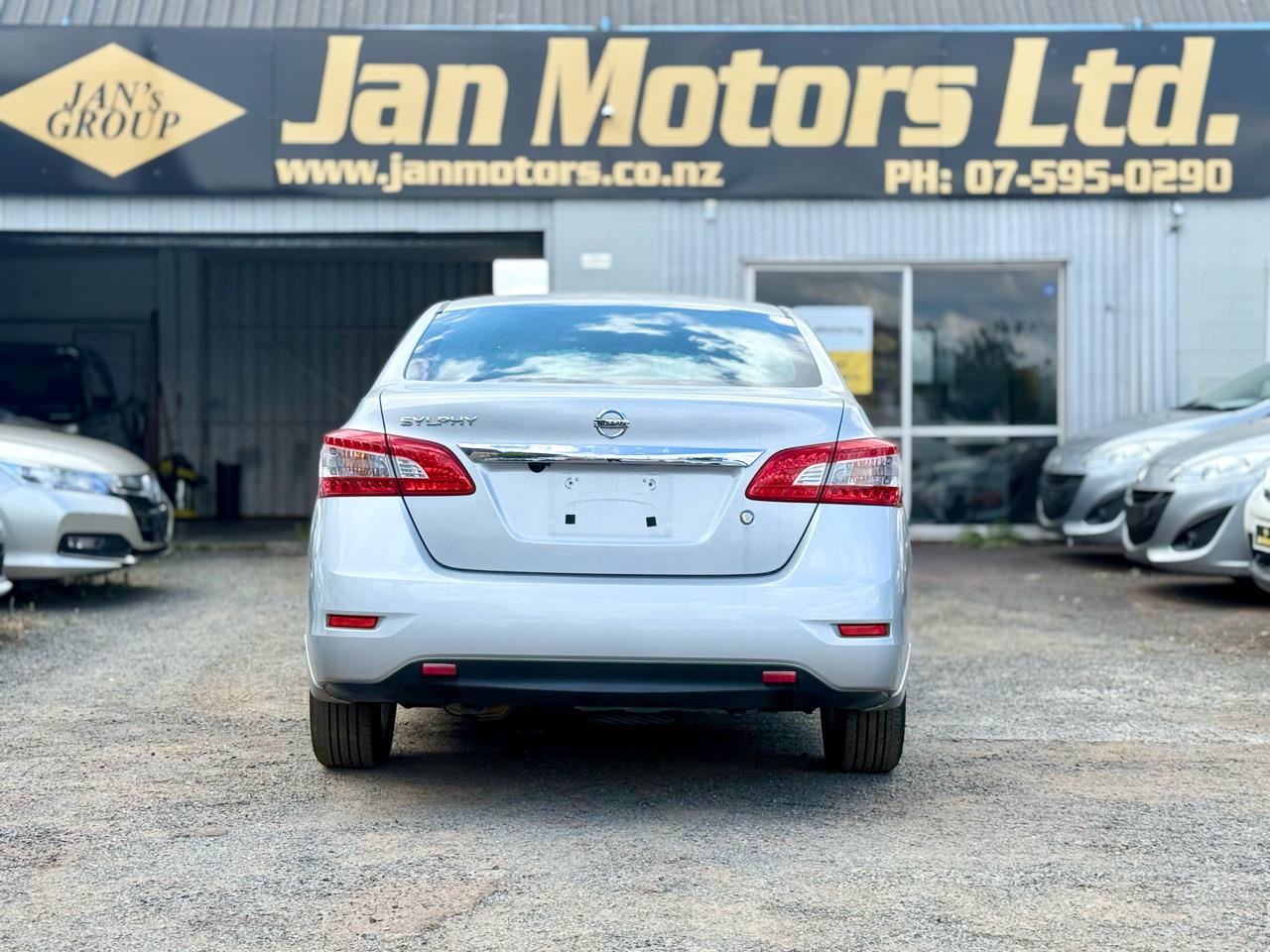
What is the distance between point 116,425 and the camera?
63.2ft

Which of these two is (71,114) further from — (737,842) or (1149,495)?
(737,842)

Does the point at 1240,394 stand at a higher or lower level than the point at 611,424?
lower

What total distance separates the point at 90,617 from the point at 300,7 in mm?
6726

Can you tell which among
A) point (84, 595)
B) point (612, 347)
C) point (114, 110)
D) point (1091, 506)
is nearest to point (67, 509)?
point (84, 595)

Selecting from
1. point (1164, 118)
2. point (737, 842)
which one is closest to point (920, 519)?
point (1164, 118)

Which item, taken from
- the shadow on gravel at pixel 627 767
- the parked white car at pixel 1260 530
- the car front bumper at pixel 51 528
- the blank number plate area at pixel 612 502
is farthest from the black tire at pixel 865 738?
the car front bumper at pixel 51 528

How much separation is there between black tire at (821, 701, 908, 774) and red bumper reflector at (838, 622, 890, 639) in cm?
53

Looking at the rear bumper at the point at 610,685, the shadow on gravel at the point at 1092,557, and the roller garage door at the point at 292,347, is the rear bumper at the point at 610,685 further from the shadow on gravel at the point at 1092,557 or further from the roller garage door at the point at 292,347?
the roller garage door at the point at 292,347

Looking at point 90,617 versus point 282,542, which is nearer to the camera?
point 90,617

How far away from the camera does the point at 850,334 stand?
1362 cm

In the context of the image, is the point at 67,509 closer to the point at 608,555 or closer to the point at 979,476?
the point at 608,555

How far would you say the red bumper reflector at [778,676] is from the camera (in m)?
4.25

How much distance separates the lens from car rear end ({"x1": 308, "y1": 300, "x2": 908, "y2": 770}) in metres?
4.21

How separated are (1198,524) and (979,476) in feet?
14.6
